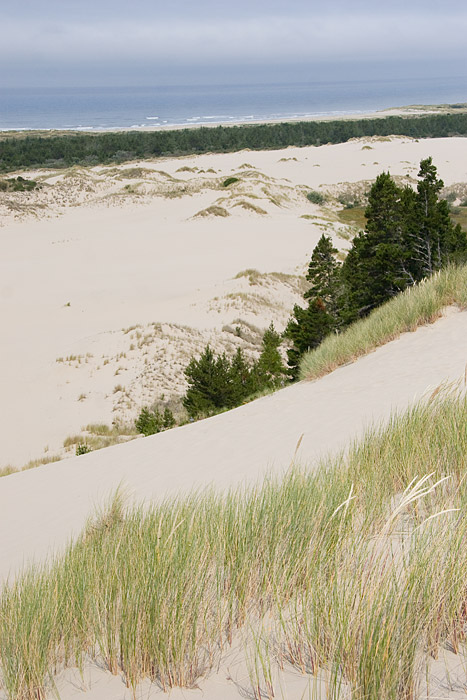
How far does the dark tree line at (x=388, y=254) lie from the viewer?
47.3 feet

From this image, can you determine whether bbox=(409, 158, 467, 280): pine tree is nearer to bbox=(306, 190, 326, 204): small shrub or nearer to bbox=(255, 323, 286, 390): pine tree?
bbox=(255, 323, 286, 390): pine tree

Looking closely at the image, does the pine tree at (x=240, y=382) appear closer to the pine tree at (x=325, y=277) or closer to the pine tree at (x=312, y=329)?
the pine tree at (x=312, y=329)

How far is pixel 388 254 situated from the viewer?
14633mm

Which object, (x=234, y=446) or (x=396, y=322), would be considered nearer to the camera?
(x=234, y=446)

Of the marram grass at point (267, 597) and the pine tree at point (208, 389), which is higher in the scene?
the marram grass at point (267, 597)

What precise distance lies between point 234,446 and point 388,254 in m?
9.59

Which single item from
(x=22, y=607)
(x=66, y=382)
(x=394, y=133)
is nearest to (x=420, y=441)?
(x=22, y=607)

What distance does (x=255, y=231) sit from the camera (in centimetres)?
3438

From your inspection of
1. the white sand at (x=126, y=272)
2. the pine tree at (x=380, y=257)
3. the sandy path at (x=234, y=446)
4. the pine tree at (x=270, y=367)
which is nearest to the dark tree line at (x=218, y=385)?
the pine tree at (x=270, y=367)

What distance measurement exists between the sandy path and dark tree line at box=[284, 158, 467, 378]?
5.12 m

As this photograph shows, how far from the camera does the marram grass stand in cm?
197

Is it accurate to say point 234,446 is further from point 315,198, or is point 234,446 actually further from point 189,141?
point 189,141

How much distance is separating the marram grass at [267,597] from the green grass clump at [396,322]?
6511 mm

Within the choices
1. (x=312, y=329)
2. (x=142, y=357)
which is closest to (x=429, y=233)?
(x=312, y=329)
